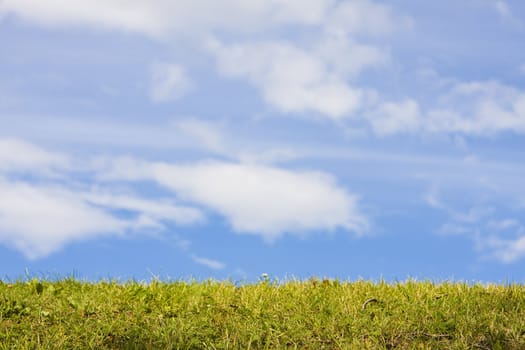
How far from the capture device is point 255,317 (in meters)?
8.62

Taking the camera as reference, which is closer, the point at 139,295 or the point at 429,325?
the point at 429,325

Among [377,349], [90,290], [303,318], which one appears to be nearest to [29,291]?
[90,290]

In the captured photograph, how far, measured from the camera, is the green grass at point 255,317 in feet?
25.9

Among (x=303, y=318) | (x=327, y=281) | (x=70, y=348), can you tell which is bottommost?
(x=70, y=348)

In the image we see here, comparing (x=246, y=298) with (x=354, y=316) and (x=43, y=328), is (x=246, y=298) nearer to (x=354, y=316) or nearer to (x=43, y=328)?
(x=354, y=316)

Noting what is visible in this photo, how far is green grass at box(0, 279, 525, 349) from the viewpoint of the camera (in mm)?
7902

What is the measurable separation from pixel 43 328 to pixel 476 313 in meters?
5.08

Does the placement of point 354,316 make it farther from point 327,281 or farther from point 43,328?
point 43,328

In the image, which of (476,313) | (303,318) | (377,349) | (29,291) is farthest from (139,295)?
(476,313)

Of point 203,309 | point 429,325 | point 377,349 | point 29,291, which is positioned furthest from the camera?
point 29,291

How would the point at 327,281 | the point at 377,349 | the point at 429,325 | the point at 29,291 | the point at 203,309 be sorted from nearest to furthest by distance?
the point at 377,349 < the point at 429,325 < the point at 203,309 < the point at 29,291 < the point at 327,281

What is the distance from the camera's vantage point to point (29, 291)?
978cm

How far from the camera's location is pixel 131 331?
818cm

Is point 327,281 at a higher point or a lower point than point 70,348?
higher
